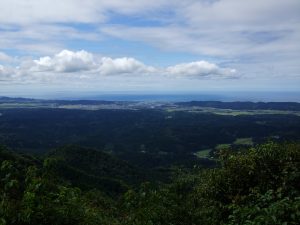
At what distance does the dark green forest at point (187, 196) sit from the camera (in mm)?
10555

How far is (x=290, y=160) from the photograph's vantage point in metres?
17.4

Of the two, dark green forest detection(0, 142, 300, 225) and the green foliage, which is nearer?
dark green forest detection(0, 142, 300, 225)

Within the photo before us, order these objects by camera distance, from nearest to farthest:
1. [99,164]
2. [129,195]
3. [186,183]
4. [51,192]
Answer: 1. [51,192]
2. [129,195]
3. [186,183]
4. [99,164]

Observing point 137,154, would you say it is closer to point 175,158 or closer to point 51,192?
point 175,158

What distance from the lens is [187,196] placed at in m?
14.6

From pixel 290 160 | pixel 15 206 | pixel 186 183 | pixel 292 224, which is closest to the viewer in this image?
pixel 292 224

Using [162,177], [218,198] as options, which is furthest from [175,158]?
[218,198]

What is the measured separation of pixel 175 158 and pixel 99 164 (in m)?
70.0

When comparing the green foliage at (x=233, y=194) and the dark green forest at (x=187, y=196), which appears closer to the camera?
the dark green forest at (x=187, y=196)

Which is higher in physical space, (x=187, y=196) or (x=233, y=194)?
(x=187, y=196)

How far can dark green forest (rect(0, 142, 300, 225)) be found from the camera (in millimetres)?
10555

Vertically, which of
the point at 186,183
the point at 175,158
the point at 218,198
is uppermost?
the point at 186,183

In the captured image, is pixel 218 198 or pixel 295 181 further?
pixel 218 198

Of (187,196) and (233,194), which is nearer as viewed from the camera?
(187,196)
